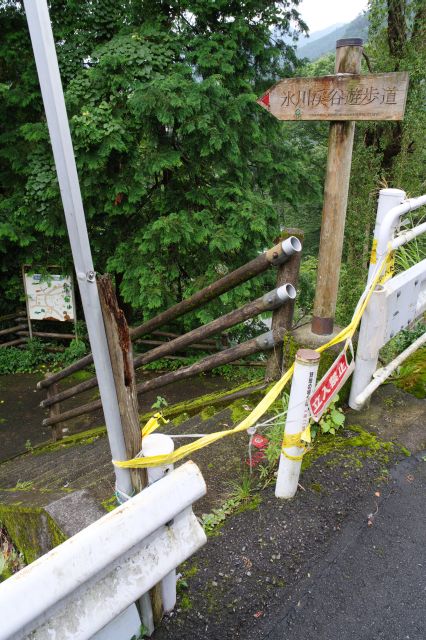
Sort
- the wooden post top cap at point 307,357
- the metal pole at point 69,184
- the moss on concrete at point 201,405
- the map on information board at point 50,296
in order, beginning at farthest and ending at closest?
1. the map on information board at point 50,296
2. the moss on concrete at point 201,405
3. the wooden post top cap at point 307,357
4. the metal pole at point 69,184

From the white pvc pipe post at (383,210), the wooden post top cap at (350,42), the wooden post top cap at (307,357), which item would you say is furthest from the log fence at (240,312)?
the wooden post top cap at (350,42)

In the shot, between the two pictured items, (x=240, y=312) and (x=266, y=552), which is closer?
(x=266, y=552)

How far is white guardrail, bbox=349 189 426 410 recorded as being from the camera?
8.48ft

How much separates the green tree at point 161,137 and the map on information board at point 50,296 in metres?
0.95

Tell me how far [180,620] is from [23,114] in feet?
29.5

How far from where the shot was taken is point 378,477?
2.53m

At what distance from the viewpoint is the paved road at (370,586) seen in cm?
178

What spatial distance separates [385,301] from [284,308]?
618 mm

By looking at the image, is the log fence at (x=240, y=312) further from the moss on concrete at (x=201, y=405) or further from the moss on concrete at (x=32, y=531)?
the moss on concrete at (x=32, y=531)

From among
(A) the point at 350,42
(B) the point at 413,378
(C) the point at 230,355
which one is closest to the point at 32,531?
(C) the point at 230,355

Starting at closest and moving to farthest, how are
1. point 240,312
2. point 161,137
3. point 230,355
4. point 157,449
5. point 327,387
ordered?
point 157,449, point 327,387, point 240,312, point 230,355, point 161,137

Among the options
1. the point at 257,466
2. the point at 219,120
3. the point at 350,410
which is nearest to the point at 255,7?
the point at 219,120

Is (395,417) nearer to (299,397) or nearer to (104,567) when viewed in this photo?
(299,397)

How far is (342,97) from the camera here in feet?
8.74
